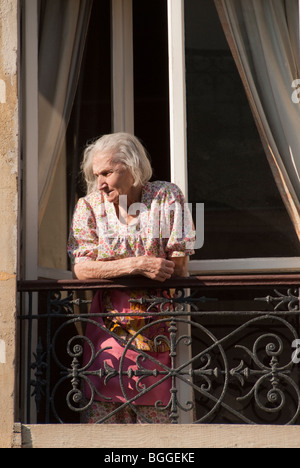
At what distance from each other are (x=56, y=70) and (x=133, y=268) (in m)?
1.64

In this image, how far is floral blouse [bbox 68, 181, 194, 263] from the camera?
20.0ft

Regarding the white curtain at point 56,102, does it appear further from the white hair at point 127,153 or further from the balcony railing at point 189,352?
the white hair at point 127,153

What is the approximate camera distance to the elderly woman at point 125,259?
19.6 ft

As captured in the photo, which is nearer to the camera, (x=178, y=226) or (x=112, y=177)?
(x=178, y=226)

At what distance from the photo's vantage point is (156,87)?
7.29 m

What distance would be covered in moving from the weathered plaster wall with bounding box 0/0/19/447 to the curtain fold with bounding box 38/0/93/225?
451 mm

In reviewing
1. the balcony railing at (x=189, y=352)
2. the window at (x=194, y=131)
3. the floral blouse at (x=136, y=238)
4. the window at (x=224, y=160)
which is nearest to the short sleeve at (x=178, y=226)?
the floral blouse at (x=136, y=238)

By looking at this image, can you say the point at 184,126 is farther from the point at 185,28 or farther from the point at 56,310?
the point at 56,310

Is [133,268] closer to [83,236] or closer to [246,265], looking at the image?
[83,236]

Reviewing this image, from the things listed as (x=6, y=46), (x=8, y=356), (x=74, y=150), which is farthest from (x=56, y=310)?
(x=6, y=46)

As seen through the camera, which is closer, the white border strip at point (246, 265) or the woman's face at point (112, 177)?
the woman's face at point (112, 177)

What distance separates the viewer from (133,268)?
19.5 feet

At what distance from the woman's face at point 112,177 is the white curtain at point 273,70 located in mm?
1002

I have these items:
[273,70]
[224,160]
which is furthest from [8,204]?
[273,70]
